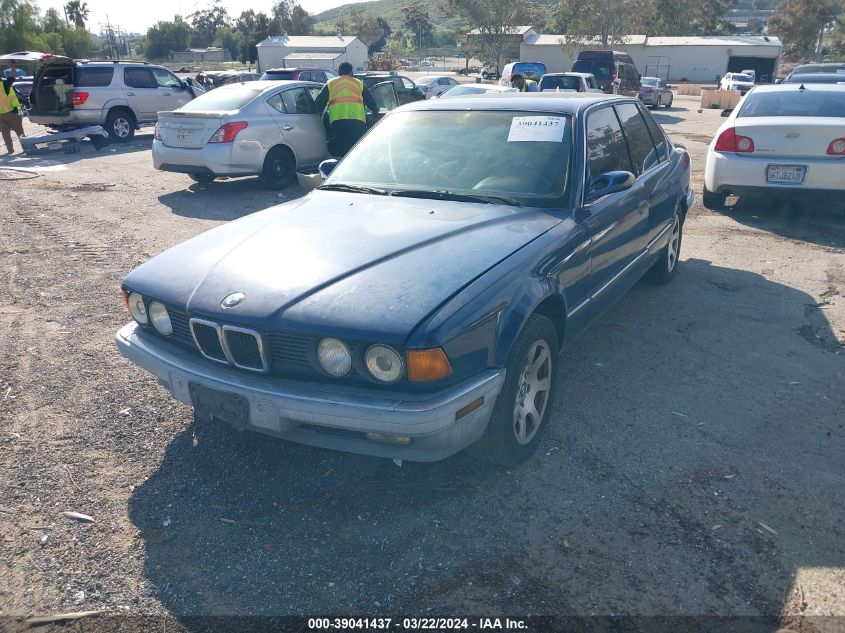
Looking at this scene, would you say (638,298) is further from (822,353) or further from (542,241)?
(542,241)

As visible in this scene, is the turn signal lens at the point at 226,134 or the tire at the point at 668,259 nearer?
the tire at the point at 668,259

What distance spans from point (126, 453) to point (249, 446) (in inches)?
24.4

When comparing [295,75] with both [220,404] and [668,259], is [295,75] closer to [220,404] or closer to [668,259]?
[668,259]

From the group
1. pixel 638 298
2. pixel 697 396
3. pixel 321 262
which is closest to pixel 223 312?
pixel 321 262

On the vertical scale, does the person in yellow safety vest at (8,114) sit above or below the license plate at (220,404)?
above

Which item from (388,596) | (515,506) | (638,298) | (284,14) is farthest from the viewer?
(284,14)

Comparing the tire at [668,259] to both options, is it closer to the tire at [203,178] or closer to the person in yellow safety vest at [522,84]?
the tire at [203,178]

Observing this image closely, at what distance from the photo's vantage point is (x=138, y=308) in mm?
3279

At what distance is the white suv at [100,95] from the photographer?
14.7 metres

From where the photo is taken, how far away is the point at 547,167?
3.78m

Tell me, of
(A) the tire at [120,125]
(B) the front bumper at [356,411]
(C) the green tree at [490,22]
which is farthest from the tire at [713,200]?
(C) the green tree at [490,22]

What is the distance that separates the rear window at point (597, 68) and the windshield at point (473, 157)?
20.0m

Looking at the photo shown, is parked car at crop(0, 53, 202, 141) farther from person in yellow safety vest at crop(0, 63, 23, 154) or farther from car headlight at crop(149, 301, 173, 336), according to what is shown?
car headlight at crop(149, 301, 173, 336)

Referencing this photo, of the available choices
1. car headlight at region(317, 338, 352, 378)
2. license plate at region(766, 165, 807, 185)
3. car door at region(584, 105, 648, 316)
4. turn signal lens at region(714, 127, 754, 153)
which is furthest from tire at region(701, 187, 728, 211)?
car headlight at region(317, 338, 352, 378)
